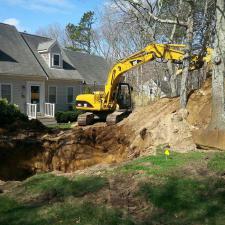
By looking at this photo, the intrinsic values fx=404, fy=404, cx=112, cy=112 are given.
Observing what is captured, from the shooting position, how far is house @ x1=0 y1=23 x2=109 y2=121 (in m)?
26.8


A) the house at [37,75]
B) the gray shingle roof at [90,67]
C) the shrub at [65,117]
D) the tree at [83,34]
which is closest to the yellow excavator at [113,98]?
the shrub at [65,117]

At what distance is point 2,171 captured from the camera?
13664 mm

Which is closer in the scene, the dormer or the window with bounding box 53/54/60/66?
the dormer

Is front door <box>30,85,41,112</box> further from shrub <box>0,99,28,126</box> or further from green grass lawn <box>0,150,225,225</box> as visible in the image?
green grass lawn <box>0,150,225,225</box>

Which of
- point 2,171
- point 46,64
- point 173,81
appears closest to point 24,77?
point 46,64

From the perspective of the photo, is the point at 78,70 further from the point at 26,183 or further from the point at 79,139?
the point at 26,183

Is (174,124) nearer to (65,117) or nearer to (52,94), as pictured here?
(65,117)

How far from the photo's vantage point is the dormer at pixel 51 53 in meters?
30.3

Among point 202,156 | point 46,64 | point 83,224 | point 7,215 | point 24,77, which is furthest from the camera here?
point 46,64

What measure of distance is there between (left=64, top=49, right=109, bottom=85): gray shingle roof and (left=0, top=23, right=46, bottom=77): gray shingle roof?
5985 mm

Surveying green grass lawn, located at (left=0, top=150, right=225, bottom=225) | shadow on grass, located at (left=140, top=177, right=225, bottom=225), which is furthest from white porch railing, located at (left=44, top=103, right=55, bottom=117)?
shadow on grass, located at (left=140, top=177, right=225, bottom=225)

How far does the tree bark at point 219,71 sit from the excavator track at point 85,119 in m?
8.86

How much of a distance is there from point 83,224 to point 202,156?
4.81 m

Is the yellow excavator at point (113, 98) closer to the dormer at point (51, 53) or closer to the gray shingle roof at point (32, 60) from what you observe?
the gray shingle roof at point (32, 60)
